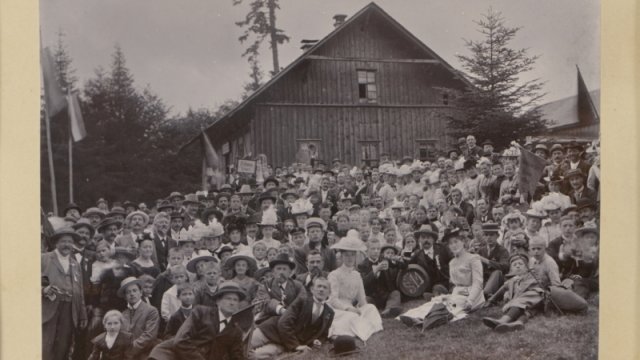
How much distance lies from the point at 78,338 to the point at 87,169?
128 cm

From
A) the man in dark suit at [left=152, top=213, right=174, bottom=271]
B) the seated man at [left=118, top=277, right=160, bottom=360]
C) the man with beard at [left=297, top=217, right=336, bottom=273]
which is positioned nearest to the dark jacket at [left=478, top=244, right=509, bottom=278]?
the man with beard at [left=297, top=217, right=336, bottom=273]

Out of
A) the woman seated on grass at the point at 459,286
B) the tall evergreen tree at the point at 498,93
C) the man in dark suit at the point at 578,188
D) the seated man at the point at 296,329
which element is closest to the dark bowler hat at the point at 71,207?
the seated man at the point at 296,329

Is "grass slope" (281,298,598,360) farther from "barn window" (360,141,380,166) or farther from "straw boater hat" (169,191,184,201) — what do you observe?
"straw boater hat" (169,191,184,201)

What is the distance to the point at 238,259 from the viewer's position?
178 inches

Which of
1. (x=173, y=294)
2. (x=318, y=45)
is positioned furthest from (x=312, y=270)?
(x=318, y=45)

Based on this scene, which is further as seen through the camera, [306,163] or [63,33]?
[306,163]

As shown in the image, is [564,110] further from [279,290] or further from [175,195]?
[175,195]

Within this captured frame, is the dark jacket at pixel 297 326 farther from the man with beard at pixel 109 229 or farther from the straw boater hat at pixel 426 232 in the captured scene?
the man with beard at pixel 109 229

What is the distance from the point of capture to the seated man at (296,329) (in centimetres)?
445

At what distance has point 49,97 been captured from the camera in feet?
13.8

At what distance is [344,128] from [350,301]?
4.69ft

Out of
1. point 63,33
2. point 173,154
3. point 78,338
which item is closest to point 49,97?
point 63,33
